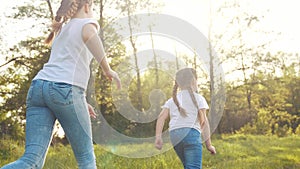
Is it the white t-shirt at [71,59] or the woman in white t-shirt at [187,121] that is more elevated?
the white t-shirt at [71,59]

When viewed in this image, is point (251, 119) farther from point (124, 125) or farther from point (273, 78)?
point (124, 125)

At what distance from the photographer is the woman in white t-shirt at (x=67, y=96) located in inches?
113

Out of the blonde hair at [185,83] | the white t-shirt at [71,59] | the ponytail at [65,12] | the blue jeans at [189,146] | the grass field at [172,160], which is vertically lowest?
the grass field at [172,160]

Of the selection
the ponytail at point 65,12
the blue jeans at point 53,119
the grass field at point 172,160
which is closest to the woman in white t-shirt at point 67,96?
the blue jeans at point 53,119

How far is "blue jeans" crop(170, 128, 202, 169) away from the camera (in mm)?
4461

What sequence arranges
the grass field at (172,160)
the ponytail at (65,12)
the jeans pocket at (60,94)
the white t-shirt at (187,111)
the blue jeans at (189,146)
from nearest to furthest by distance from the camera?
1. the jeans pocket at (60,94)
2. the ponytail at (65,12)
3. the blue jeans at (189,146)
4. the white t-shirt at (187,111)
5. the grass field at (172,160)

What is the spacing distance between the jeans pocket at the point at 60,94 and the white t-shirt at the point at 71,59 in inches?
1.7

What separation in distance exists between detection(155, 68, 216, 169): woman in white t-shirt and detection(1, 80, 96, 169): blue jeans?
5.44 feet

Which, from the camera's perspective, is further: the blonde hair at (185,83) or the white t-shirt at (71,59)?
the blonde hair at (185,83)

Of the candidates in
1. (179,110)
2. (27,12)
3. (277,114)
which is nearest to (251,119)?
(277,114)

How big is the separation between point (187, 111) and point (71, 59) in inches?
75.2

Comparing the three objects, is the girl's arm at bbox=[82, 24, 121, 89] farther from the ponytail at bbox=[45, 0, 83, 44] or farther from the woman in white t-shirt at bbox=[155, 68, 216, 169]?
the woman in white t-shirt at bbox=[155, 68, 216, 169]

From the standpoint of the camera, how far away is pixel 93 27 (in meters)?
2.96

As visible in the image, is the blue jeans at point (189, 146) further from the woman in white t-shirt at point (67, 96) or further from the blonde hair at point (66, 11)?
the blonde hair at point (66, 11)
